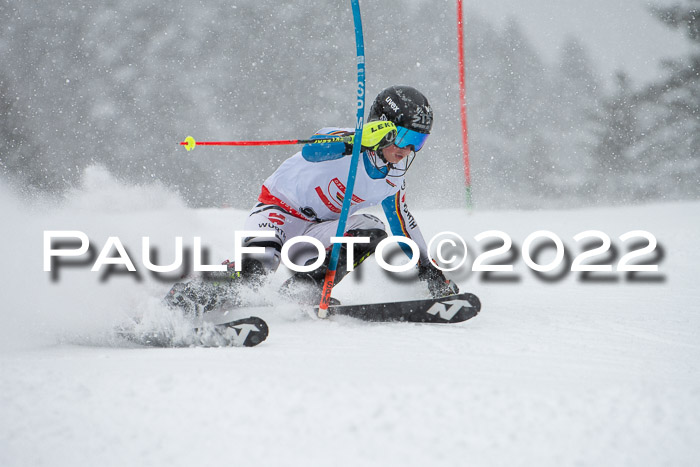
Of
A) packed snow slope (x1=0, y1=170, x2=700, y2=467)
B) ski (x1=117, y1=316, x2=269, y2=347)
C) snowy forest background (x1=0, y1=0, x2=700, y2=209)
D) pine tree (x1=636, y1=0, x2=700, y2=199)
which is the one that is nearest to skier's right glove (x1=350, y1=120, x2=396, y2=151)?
packed snow slope (x1=0, y1=170, x2=700, y2=467)

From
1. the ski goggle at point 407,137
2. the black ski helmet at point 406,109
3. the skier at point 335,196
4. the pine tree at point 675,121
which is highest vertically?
the pine tree at point 675,121

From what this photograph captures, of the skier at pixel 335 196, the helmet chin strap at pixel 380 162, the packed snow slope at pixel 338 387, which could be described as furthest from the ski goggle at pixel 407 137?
the packed snow slope at pixel 338 387

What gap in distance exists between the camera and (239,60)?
21.9 meters

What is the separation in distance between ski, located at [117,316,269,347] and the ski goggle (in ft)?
4.98

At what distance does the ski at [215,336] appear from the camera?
8.07 feet

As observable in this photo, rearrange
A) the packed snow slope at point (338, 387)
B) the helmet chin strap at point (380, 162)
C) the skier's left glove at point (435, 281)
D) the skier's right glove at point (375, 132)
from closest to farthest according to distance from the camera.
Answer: the packed snow slope at point (338, 387) → the skier's right glove at point (375, 132) → the helmet chin strap at point (380, 162) → the skier's left glove at point (435, 281)

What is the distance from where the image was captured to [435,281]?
12.3 ft

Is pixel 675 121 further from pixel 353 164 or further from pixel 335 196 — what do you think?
pixel 353 164

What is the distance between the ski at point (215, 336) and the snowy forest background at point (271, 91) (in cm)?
1893

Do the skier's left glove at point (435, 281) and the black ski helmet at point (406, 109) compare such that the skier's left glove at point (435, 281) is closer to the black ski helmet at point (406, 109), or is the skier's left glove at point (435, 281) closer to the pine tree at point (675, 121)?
the black ski helmet at point (406, 109)

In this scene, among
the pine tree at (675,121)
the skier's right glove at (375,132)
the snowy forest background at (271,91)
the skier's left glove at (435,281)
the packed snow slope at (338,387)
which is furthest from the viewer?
the snowy forest background at (271,91)

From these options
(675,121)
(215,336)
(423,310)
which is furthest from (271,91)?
(215,336)

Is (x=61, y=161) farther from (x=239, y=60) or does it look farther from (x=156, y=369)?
(x=156, y=369)

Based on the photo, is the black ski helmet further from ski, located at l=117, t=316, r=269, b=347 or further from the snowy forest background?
the snowy forest background
